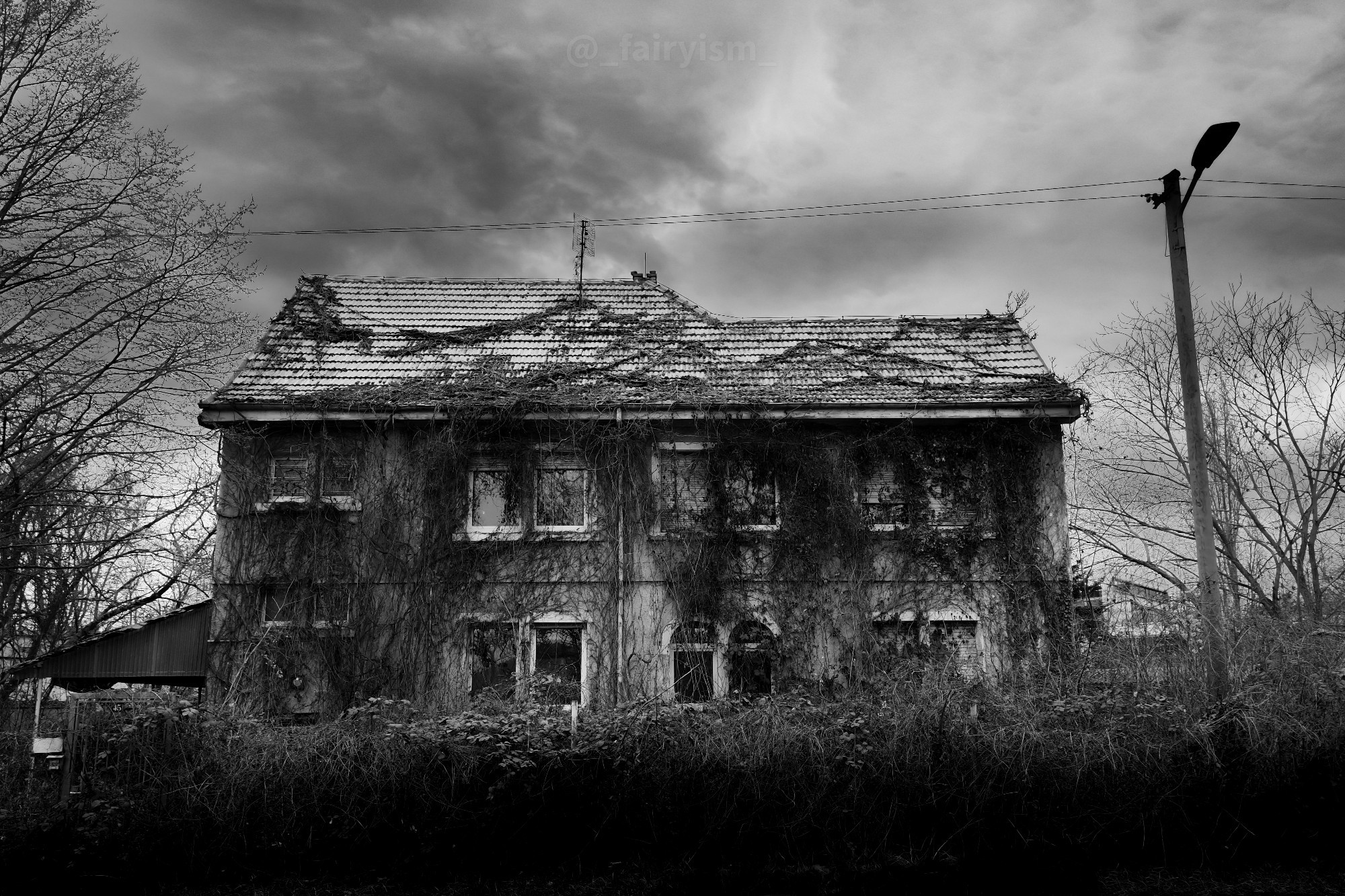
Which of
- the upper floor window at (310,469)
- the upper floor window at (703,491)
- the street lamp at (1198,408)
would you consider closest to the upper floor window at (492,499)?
the upper floor window at (310,469)

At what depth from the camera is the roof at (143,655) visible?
1381 centimetres

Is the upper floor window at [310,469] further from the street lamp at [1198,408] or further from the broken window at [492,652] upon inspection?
the street lamp at [1198,408]

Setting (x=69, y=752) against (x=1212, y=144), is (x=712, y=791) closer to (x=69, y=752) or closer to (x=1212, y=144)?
(x=69, y=752)

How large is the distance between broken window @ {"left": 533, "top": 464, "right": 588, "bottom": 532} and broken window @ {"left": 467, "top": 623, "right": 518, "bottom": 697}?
5.14 feet

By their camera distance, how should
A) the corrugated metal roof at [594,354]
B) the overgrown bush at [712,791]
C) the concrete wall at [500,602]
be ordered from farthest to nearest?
the corrugated metal roof at [594,354] → the concrete wall at [500,602] → the overgrown bush at [712,791]

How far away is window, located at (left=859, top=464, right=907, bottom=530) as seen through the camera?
48.4ft

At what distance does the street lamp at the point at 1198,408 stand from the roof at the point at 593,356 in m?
3.41

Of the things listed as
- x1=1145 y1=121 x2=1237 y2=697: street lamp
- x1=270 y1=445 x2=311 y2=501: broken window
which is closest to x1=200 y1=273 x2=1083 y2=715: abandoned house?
x1=270 y1=445 x2=311 y2=501: broken window

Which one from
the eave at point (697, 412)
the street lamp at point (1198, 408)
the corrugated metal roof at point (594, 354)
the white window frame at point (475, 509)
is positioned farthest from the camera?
the corrugated metal roof at point (594, 354)

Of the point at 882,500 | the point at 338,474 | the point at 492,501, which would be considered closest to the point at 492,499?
the point at 492,501

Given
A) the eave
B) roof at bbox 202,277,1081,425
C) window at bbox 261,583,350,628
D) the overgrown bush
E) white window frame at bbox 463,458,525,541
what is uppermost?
roof at bbox 202,277,1081,425

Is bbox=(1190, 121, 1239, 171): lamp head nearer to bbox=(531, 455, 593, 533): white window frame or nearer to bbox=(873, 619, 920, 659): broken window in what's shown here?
bbox=(873, 619, 920, 659): broken window

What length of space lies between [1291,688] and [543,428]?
9.72 m

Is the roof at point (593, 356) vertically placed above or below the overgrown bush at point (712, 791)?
above
